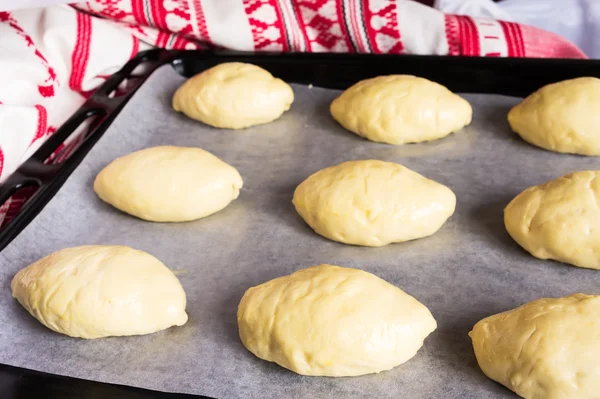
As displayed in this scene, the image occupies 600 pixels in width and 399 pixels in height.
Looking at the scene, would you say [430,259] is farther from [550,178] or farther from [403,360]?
[550,178]

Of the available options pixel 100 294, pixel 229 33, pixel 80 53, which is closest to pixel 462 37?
pixel 229 33

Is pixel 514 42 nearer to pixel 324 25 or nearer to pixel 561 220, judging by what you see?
pixel 324 25

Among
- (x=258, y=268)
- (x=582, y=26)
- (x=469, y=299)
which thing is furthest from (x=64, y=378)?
(x=582, y=26)

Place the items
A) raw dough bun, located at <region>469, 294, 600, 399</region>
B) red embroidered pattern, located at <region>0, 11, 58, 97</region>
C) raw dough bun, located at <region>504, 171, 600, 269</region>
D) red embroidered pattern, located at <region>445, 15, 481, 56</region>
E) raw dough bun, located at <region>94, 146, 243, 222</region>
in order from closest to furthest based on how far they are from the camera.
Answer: raw dough bun, located at <region>469, 294, 600, 399</region> → raw dough bun, located at <region>504, 171, 600, 269</region> → raw dough bun, located at <region>94, 146, 243, 222</region> → red embroidered pattern, located at <region>0, 11, 58, 97</region> → red embroidered pattern, located at <region>445, 15, 481, 56</region>

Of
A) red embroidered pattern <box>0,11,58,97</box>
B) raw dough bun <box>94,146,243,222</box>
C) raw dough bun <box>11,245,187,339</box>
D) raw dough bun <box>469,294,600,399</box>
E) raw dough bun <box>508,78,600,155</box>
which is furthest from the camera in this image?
red embroidered pattern <box>0,11,58,97</box>

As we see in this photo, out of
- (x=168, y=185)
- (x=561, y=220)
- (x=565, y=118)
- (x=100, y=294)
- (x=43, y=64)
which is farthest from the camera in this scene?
(x=43, y=64)

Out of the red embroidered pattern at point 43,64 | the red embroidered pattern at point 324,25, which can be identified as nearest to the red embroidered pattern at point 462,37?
the red embroidered pattern at point 324,25

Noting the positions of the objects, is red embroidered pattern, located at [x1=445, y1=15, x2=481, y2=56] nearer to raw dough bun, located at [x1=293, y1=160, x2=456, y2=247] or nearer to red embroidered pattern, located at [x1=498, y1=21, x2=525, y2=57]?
red embroidered pattern, located at [x1=498, y1=21, x2=525, y2=57]

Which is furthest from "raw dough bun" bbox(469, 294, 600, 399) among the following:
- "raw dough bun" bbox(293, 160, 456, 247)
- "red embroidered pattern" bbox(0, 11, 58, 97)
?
"red embroidered pattern" bbox(0, 11, 58, 97)
